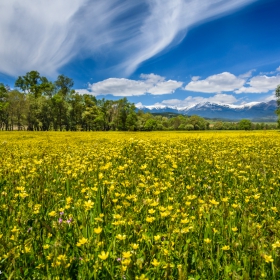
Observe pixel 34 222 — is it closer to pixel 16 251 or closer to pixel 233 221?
pixel 16 251

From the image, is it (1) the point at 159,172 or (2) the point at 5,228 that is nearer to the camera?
(2) the point at 5,228

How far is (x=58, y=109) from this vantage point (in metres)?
82.2

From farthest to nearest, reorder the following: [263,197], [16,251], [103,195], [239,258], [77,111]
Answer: [77,111], [263,197], [103,195], [239,258], [16,251]

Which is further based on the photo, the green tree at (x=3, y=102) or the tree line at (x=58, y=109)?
the tree line at (x=58, y=109)

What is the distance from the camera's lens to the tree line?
247ft

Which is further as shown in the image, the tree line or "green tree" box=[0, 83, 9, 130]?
the tree line

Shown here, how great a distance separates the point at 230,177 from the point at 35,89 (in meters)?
105

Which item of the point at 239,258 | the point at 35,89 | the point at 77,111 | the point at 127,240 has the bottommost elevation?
the point at 239,258

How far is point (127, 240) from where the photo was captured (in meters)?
2.39

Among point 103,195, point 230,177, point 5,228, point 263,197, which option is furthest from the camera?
point 230,177

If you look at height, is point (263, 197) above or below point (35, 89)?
below

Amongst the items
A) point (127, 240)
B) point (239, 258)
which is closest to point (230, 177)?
point (239, 258)

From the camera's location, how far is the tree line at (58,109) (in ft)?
247

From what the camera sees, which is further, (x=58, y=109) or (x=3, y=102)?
(x=58, y=109)
